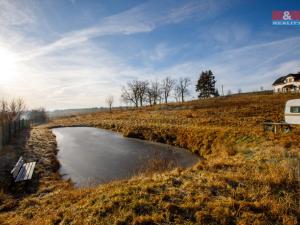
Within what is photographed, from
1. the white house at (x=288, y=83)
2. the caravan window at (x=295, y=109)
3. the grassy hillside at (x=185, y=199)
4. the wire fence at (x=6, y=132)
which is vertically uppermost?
the white house at (x=288, y=83)

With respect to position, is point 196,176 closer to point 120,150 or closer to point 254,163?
point 254,163

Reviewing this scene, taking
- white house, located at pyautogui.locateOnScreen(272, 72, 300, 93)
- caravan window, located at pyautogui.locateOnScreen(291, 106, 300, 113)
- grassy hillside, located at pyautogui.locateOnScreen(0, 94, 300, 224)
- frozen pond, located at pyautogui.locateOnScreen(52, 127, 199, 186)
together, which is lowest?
frozen pond, located at pyautogui.locateOnScreen(52, 127, 199, 186)

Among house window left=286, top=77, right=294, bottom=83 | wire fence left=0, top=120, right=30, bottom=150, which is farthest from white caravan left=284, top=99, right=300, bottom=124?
house window left=286, top=77, right=294, bottom=83

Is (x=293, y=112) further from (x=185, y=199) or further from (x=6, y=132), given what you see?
(x=6, y=132)

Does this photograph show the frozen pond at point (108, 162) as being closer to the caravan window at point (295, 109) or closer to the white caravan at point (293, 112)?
the white caravan at point (293, 112)

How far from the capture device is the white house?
49.8m

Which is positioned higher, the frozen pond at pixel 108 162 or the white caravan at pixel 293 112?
the white caravan at pixel 293 112

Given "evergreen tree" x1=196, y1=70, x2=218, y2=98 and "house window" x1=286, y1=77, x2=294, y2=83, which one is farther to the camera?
"evergreen tree" x1=196, y1=70, x2=218, y2=98

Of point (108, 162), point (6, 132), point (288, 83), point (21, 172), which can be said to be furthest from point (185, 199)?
point (288, 83)

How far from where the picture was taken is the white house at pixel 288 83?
1962 inches

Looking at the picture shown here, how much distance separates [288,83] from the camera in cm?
5175

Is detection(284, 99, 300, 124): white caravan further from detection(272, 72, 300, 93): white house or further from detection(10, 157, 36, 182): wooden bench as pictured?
detection(272, 72, 300, 93): white house

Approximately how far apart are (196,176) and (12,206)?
6383 millimetres

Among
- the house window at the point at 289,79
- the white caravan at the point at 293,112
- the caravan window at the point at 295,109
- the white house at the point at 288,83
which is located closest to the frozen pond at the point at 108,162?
the white caravan at the point at 293,112
